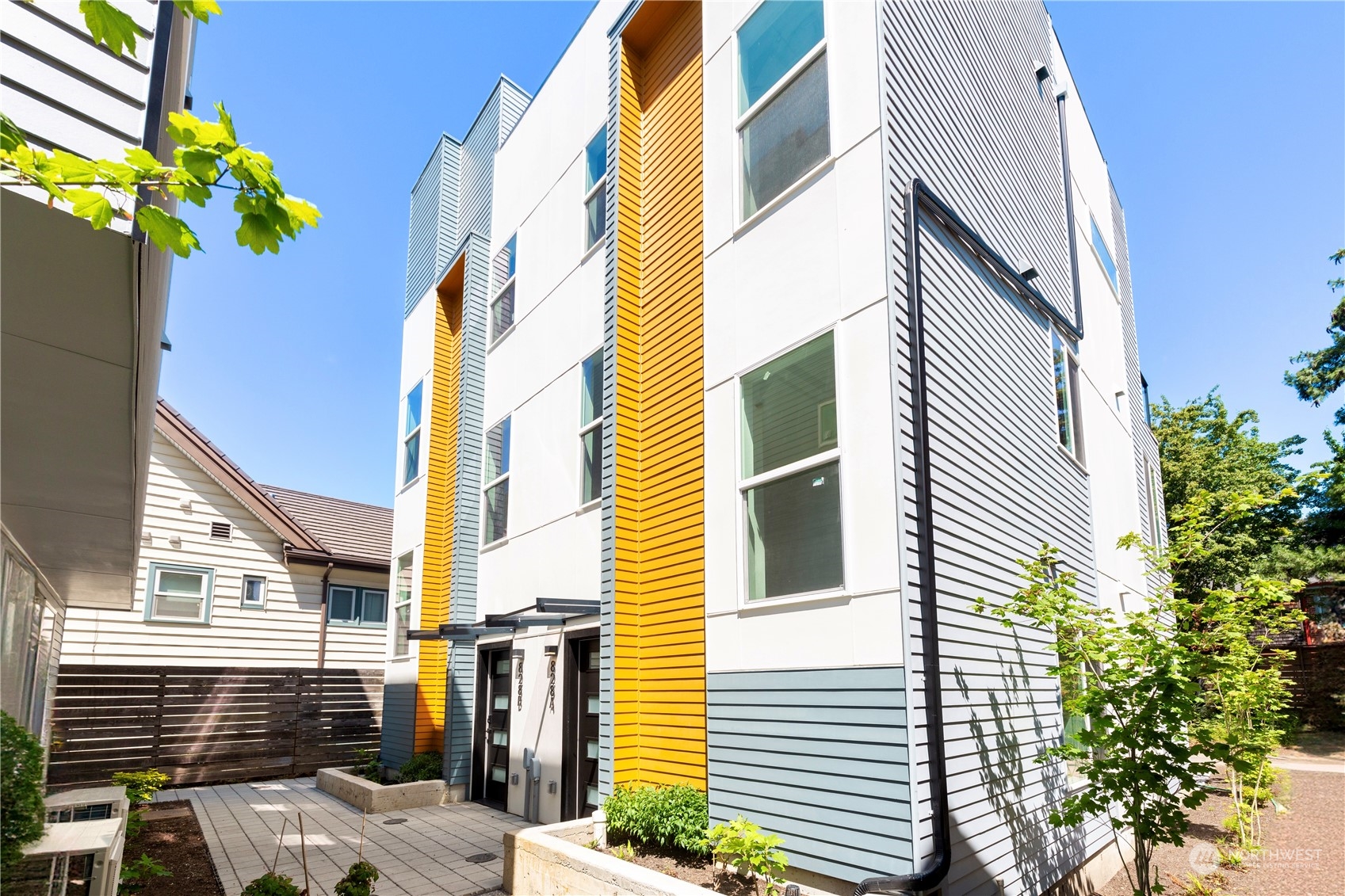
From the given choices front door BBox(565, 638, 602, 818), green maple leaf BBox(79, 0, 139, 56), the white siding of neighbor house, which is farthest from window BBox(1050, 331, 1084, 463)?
the white siding of neighbor house

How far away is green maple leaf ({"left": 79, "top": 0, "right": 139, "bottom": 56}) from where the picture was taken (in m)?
2.01

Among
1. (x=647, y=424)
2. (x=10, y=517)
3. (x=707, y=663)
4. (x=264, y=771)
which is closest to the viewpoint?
(x=10, y=517)

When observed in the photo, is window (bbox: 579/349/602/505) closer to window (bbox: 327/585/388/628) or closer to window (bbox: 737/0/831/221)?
window (bbox: 737/0/831/221)

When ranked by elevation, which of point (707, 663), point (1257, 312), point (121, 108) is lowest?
point (707, 663)

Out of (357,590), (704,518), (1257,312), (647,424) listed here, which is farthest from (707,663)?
(1257,312)

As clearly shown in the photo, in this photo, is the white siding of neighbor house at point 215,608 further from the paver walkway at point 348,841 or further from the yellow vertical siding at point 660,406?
the yellow vertical siding at point 660,406

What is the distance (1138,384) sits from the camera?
1413 centimetres

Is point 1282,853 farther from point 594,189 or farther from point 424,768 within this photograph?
point 424,768

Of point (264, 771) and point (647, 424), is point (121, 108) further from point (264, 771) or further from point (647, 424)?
point (264, 771)

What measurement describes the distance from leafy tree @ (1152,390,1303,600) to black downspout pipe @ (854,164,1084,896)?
1830cm

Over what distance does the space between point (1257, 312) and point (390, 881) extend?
18.2 m

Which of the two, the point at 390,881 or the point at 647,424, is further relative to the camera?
the point at 647,424

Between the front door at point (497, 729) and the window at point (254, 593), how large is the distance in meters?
7.56

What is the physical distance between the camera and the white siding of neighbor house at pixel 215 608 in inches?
531
